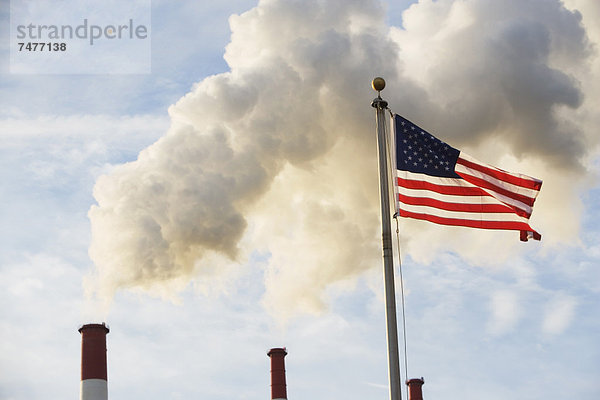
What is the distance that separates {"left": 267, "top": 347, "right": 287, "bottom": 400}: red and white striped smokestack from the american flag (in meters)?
32.9

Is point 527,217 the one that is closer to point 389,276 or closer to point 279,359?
point 389,276

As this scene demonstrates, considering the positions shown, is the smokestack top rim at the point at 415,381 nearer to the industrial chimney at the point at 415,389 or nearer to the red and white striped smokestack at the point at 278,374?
the industrial chimney at the point at 415,389

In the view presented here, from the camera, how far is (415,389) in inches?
2330

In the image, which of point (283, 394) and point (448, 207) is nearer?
point (448, 207)

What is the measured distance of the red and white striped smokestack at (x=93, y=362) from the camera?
3759 centimetres

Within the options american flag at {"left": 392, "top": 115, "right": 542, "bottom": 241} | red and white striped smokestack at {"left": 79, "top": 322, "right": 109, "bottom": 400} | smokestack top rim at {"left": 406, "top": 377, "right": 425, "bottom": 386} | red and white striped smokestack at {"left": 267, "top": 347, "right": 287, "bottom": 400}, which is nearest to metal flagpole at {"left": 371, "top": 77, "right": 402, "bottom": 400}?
american flag at {"left": 392, "top": 115, "right": 542, "bottom": 241}

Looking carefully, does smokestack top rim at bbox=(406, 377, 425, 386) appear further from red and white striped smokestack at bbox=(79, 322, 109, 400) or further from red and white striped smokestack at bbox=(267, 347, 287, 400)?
red and white striped smokestack at bbox=(79, 322, 109, 400)

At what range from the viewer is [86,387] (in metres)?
37.6

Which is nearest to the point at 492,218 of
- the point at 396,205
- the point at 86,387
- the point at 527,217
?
the point at 527,217

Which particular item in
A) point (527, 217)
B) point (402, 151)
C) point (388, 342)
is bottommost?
point (388, 342)

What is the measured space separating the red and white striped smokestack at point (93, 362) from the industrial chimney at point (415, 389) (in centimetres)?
2563

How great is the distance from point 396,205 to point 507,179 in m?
2.02

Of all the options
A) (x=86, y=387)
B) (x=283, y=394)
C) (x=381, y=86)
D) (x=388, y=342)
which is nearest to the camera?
(x=388, y=342)

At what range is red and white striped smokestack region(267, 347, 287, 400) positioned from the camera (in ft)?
154
